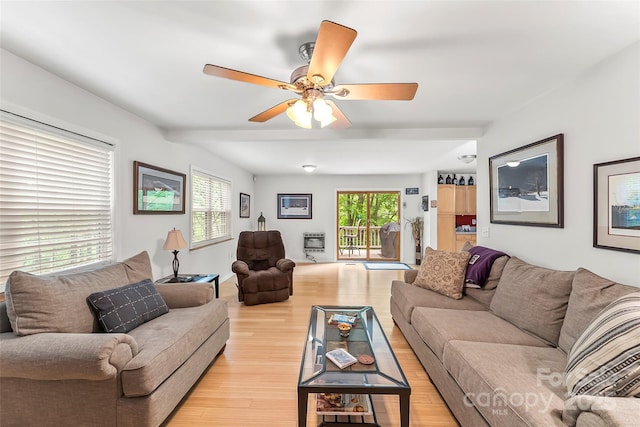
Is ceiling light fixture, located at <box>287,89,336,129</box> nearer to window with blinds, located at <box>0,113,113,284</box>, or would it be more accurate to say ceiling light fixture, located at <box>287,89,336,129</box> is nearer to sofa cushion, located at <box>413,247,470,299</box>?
window with blinds, located at <box>0,113,113,284</box>

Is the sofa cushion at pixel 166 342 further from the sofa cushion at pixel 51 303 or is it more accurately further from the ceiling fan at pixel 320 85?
the ceiling fan at pixel 320 85

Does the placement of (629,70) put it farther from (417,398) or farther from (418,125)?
(417,398)

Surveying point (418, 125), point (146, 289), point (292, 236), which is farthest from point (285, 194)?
point (146, 289)

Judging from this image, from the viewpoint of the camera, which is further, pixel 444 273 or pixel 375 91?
pixel 444 273

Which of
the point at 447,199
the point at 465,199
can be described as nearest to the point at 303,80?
the point at 447,199

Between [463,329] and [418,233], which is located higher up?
[418,233]

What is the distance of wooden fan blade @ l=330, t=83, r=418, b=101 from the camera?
1.57 meters

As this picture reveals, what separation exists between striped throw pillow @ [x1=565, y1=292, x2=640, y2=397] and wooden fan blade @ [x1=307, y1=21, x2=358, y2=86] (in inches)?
67.3

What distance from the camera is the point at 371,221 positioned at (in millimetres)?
A: 7242

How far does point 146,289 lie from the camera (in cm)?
218

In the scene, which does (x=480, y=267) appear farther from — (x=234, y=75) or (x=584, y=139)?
(x=234, y=75)

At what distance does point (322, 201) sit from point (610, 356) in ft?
20.4

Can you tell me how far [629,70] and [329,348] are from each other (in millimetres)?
2569

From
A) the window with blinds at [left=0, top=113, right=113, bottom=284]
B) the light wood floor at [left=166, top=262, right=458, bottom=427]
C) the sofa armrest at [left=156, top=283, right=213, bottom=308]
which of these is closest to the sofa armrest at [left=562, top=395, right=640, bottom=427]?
the light wood floor at [left=166, top=262, right=458, bottom=427]
